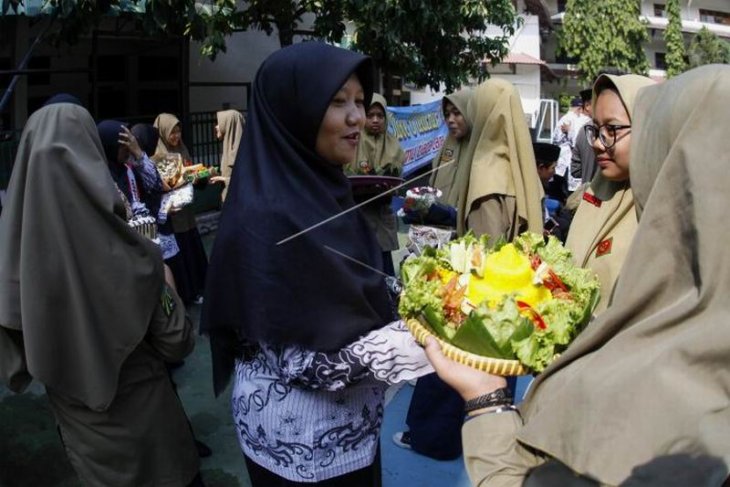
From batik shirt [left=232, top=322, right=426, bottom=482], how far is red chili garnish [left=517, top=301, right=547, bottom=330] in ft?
0.99

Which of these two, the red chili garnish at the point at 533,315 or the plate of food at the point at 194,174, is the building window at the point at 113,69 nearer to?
the plate of food at the point at 194,174

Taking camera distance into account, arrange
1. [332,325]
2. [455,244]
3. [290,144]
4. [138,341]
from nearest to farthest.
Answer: [332,325] → [290,144] → [455,244] → [138,341]

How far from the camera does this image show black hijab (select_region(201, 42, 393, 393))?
1813 mm

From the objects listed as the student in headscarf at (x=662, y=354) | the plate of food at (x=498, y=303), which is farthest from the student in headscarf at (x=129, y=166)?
the student in headscarf at (x=662, y=354)

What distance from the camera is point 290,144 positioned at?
1979mm

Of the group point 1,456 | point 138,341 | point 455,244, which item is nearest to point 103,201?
point 138,341

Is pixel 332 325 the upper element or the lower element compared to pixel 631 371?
lower

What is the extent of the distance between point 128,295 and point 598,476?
1.62 meters

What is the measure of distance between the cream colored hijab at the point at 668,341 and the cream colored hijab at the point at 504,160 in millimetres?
2196

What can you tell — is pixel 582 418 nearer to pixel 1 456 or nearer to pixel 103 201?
pixel 103 201

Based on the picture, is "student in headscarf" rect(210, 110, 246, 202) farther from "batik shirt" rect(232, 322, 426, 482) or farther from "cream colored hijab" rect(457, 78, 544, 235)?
"batik shirt" rect(232, 322, 426, 482)

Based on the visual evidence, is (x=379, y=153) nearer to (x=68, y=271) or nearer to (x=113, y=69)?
(x=68, y=271)

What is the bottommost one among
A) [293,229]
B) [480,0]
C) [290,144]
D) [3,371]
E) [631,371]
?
[3,371]

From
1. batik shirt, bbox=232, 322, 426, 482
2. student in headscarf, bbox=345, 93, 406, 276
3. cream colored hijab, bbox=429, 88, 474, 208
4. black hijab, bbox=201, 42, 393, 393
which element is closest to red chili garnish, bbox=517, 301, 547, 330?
batik shirt, bbox=232, 322, 426, 482
